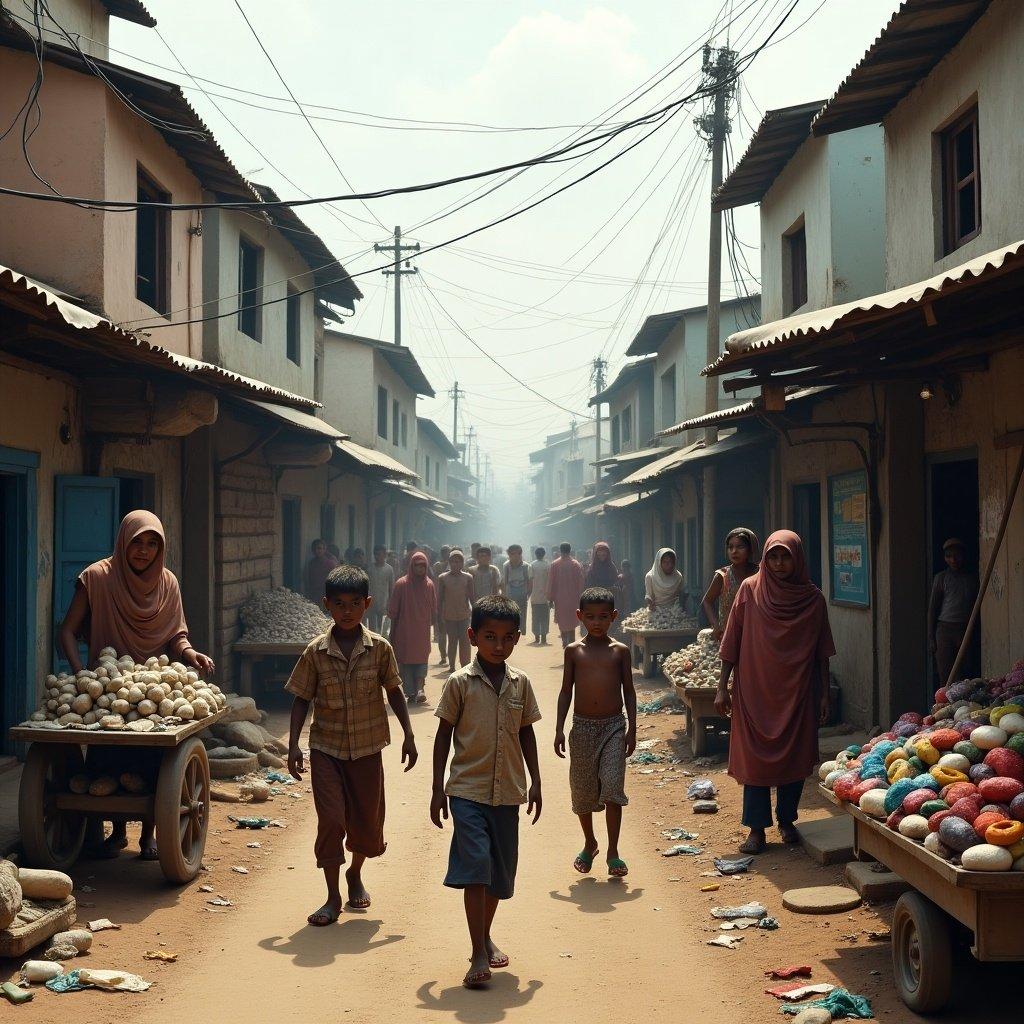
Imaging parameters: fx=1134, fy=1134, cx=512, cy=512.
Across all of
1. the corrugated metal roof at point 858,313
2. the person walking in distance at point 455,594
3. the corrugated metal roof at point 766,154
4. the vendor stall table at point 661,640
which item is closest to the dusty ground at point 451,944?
the corrugated metal roof at point 858,313

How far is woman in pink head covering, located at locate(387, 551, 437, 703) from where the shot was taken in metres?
13.7

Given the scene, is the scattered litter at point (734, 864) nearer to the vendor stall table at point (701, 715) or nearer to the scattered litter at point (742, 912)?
the scattered litter at point (742, 912)

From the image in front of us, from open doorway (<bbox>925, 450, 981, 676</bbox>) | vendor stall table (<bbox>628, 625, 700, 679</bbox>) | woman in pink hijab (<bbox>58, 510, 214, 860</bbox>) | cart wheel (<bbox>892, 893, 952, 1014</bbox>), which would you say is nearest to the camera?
cart wheel (<bbox>892, 893, 952, 1014</bbox>)

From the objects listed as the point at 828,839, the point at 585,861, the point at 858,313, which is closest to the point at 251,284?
the point at 585,861

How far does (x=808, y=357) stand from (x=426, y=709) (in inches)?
294

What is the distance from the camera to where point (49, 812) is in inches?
230

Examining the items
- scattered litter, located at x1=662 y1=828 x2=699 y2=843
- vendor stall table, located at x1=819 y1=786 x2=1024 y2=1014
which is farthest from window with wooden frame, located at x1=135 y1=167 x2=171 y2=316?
vendor stall table, located at x1=819 y1=786 x2=1024 y2=1014

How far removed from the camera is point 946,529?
9430mm

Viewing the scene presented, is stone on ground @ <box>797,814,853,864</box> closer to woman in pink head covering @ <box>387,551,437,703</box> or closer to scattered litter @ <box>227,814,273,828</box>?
scattered litter @ <box>227,814,273,828</box>

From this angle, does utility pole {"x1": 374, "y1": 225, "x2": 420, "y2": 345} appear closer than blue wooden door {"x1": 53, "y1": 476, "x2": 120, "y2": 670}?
No

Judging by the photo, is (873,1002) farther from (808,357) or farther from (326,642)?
(808,357)

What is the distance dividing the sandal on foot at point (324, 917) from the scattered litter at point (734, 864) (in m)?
2.29

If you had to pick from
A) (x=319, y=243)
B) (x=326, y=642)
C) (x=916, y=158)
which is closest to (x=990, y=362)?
(x=916, y=158)

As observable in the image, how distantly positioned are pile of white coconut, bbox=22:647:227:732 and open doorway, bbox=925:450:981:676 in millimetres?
6124
